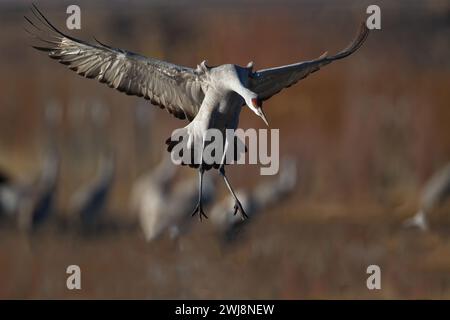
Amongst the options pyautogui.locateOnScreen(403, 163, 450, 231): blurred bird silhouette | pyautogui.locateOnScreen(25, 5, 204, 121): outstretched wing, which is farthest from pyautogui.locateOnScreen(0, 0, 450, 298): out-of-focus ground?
pyautogui.locateOnScreen(25, 5, 204, 121): outstretched wing

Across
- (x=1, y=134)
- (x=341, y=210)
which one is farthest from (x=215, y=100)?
(x=1, y=134)

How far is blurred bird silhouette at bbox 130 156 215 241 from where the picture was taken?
9.27 meters

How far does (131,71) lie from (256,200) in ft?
11.3

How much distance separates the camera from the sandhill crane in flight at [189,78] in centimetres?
605

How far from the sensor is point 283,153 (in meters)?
9.74

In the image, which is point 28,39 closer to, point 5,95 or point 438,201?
point 5,95

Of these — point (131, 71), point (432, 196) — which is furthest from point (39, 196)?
point (131, 71)

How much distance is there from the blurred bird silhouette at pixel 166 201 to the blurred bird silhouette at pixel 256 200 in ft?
0.65

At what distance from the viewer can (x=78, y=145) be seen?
1022cm

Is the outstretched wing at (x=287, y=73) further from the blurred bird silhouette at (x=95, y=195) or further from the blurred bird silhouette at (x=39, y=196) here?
the blurred bird silhouette at (x=39, y=196)

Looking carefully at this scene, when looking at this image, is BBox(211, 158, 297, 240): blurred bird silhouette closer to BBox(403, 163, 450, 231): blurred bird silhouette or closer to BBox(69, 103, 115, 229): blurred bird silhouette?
BBox(69, 103, 115, 229): blurred bird silhouette

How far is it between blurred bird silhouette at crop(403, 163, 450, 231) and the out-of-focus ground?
0.07 meters

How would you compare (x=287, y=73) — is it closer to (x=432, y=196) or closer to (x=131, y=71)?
(x=131, y=71)
